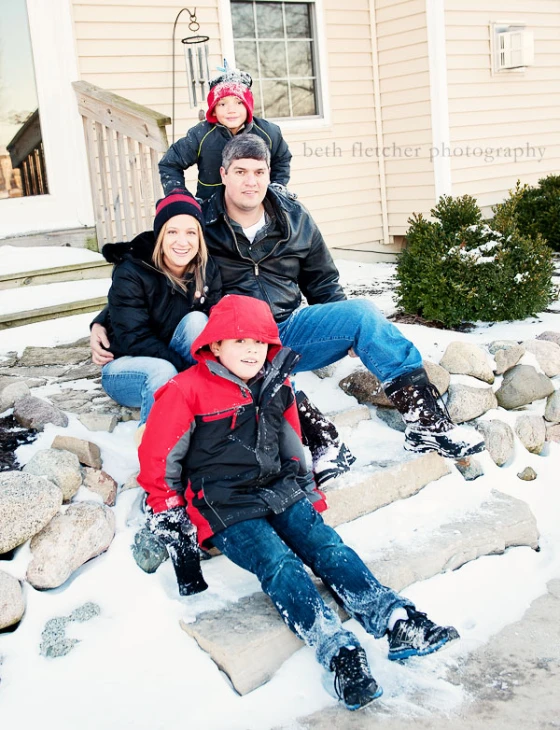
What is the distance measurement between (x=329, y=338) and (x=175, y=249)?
2.39 feet

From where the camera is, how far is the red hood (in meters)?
2.58

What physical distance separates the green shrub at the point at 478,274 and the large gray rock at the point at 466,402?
37.8 inches

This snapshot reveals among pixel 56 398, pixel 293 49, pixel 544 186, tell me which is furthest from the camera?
pixel 544 186

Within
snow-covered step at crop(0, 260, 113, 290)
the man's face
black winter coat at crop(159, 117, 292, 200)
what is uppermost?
black winter coat at crop(159, 117, 292, 200)

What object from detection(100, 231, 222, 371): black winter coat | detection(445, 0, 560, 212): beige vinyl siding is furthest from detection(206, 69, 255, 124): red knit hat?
detection(445, 0, 560, 212): beige vinyl siding

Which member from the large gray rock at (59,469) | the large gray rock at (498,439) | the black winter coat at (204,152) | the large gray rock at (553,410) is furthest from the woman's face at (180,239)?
the large gray rock at (553,410)

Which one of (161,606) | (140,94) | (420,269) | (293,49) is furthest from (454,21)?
(161,606)

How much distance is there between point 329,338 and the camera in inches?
126

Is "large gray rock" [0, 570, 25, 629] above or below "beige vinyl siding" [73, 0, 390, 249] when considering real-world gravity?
below

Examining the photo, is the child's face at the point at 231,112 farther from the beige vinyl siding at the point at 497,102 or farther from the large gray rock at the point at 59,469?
the beige vinyl siding at the point at 497,102

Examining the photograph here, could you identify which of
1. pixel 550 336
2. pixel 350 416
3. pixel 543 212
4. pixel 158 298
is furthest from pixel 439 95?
pixel 158 298

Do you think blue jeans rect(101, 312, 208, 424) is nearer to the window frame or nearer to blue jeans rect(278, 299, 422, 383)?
blue jeans rect(278, 299, 422, 383)

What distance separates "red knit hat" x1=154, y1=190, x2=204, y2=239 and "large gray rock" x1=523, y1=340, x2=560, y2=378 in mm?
2091

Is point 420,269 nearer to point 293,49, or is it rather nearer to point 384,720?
point 384,720
